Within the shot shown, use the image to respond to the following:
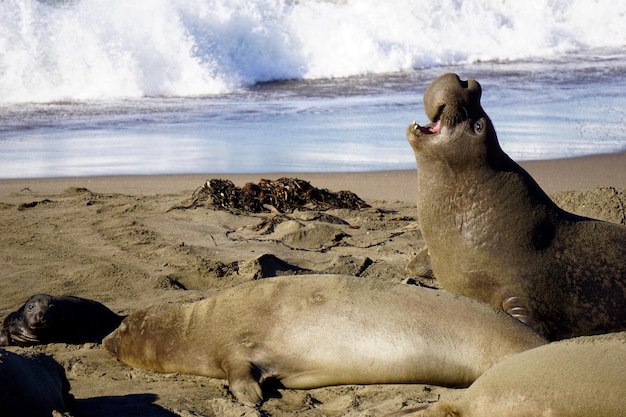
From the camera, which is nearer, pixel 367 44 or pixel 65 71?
pixel 65 71

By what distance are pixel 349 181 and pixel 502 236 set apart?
200 inches

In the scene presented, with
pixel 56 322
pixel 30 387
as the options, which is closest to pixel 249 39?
pixel 56 322

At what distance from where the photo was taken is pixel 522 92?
658 inches

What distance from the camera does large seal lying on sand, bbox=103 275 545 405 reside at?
4270 mm

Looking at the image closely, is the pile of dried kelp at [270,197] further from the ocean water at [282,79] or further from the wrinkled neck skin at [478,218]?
the wrinkled neck skin at [478,218]

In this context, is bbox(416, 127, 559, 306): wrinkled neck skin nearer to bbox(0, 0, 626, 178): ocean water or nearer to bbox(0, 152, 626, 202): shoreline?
bbox(0, 152, 626, 202): shoreline

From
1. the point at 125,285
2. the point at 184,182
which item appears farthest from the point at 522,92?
the point at 125,285

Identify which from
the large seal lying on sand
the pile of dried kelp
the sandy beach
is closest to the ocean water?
the sandy beach

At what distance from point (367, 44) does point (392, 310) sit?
61.6 ft

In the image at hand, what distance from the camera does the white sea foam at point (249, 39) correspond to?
1872 cm

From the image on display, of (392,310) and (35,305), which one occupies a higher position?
(392,310)

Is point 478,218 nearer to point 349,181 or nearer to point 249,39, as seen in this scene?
point 349,181

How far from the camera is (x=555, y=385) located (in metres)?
3.09

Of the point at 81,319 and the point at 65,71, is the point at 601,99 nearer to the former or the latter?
the point at 65,71
